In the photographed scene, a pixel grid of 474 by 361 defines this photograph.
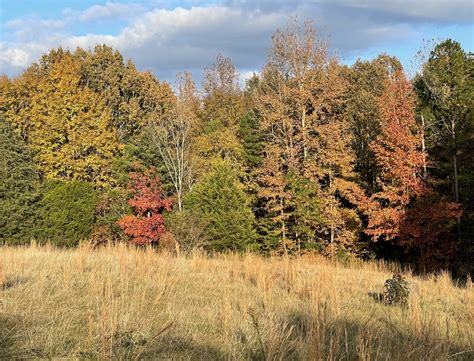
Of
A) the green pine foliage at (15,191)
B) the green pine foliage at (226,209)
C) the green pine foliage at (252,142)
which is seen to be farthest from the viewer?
the green pine foliage at (252,142)

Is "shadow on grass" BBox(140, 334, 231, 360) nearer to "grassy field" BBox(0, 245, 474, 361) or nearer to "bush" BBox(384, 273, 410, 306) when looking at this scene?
"grassy field" BBox(0, 245, 474, 361)

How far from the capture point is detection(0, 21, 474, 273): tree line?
76.1 ft

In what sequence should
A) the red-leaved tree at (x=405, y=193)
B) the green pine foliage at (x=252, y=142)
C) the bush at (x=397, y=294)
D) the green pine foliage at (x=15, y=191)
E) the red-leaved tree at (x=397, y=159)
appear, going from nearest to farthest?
1. the bush at (x=397, y=294)
2. the red-leaved tree at (x=405, y=193)
3. the red-leaved tree at (x=397, y=159)
4. the green pine foliage at (x=15, y=191)
5. the green pine foliage at (x=252, y=142)

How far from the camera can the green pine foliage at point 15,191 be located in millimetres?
28469

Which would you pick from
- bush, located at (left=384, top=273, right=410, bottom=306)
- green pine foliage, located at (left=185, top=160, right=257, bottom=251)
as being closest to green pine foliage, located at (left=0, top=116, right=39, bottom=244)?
green pine foliage, located at (left=185, top=160, right=257, bottom=251)

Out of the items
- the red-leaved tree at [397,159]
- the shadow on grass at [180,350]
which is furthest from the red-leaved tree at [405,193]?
the shadow on grass at [180,350]

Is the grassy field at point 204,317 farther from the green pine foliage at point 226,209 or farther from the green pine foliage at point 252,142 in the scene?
the green pine foliage at point 252,142

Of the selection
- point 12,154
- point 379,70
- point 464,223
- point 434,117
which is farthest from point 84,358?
point 379,70

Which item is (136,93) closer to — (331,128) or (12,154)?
(12,154)

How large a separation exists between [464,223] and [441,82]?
27.0 feet

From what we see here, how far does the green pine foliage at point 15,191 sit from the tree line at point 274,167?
95 mm

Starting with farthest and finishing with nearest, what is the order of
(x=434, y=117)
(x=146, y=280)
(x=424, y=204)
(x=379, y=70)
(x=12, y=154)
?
(x=379, y=70), (x=12, y=154), (x=434, y=117), (x=424, y=204), (x=146, y=280)

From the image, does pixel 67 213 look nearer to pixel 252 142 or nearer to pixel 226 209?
pixel 226 209

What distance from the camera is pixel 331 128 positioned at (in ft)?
87.1
